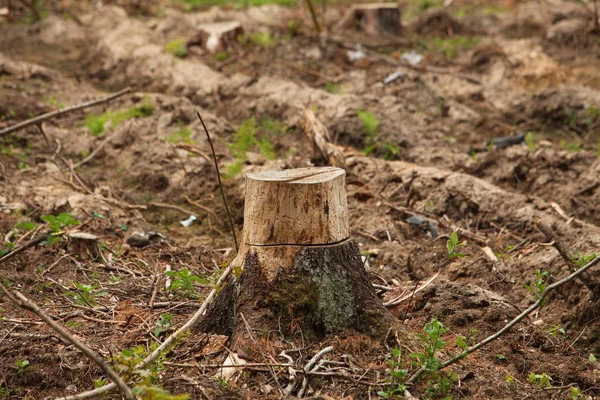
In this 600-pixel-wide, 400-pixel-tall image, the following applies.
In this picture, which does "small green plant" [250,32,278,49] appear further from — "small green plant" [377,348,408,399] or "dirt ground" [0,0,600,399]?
"small green plant" [377,348,408,399]

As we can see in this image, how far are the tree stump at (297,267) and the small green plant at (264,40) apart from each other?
7.41 meters

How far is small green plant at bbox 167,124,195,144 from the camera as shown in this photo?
25.6 ft

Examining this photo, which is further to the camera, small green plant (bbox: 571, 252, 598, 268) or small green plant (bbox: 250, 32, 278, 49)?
small green plant (bbox: 250, 32, 278, 49)

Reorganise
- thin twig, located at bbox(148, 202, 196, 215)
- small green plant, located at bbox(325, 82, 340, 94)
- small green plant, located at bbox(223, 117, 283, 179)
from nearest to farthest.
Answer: thin twig, located at bbox(148, 202, 196, 215) < small green plant, located at bbox(223, 117, 283, 179) < small green plant, located at bbox(325, 82, 340, 94)

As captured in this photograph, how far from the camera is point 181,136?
7922 mm

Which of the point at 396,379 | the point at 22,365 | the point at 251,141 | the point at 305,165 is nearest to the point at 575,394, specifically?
the point at 396,379

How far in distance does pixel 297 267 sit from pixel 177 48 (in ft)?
24.2

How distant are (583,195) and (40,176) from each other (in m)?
4.92

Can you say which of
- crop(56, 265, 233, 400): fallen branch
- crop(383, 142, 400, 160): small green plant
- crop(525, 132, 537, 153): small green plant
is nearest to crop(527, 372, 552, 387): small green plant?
crop(56, 265, 233, 400): fallen branch

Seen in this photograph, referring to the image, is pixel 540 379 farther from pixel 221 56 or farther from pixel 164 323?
pixel 221 56

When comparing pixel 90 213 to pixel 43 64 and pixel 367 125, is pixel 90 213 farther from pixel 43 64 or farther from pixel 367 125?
pixel 43 64

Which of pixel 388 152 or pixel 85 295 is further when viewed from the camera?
pixel 388 152

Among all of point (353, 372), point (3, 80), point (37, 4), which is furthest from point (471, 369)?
point (37, 4)

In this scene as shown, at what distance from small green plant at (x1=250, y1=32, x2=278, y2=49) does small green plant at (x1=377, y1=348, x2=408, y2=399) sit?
8.03 metres
